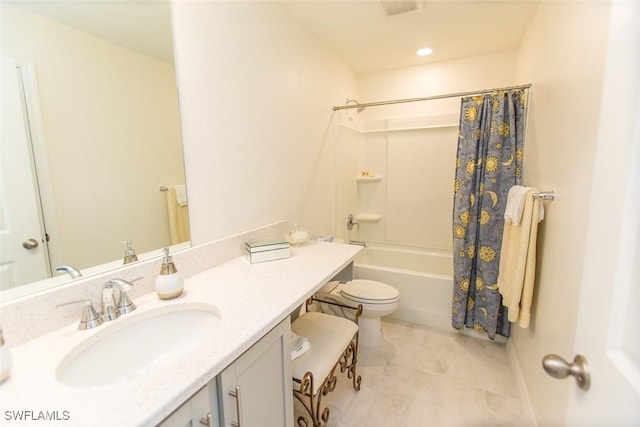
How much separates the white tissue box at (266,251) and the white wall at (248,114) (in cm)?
18

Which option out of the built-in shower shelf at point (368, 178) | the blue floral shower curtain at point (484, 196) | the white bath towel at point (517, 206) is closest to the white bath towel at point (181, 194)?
the white bath towel at point (517, 206)

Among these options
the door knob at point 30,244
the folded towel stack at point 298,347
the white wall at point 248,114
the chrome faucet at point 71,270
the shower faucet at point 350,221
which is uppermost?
the white wall at point 248,114

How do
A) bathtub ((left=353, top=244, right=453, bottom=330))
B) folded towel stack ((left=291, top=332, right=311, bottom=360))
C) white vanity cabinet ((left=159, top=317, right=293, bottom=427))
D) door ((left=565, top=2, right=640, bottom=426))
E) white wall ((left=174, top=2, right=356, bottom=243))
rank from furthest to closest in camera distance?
1. bathtub ((left=353, top=244, right=453, bottom=330))
2. white wall ((left=174, top=2, right=356, bottom=243))
3. folded towel stack ((left=291, top=332, right=311, bottom=360))
4. white vanity cabinet ((left=159, top=317, right=293, bottom=427))
5. door ((left=565, top=2, right=640, bottom=426))

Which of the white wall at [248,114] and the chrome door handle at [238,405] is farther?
the white wall at [248,114]

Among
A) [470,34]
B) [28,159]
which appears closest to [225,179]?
[28,159]

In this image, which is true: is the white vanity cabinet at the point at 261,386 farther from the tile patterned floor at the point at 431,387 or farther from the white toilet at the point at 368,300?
the white toilet at the point at 368,300

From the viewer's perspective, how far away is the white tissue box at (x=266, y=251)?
150 cm

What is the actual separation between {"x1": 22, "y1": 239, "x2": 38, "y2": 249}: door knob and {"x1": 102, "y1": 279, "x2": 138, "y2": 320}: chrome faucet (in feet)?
0.75

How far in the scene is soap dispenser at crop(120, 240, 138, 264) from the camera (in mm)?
1115

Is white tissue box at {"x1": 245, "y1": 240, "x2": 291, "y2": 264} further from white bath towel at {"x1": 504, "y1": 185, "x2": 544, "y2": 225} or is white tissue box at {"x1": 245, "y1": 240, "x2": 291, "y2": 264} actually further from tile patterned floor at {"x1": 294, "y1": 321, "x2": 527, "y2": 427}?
white bath towel at {"x1": 504, "y1": 185, "x2": 544, "y2": 225}

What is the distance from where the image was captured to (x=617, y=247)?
490 mm

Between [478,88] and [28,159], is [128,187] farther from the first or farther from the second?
[478,88]

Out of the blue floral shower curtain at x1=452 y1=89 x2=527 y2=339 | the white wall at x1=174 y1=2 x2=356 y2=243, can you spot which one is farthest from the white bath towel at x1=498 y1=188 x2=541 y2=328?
the white wall at x1=174 y1=2 x2=356 y2=243

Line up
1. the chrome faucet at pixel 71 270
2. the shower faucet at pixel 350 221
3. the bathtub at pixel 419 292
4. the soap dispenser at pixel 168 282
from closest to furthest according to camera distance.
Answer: the chrome faucet at pixel 71 270, the soap dispenser at pixel 168 282, the bathtub at pixel 419 292, the shower faucet at pixel 350 221
